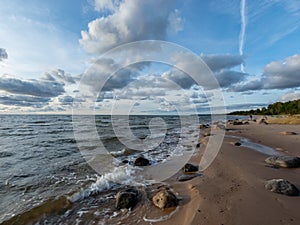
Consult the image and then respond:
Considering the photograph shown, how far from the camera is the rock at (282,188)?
4.44 meters

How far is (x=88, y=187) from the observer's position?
21.2 ft

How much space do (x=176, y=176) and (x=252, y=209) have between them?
3.49m

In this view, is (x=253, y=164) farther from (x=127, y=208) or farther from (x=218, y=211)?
(x=127, y=208)

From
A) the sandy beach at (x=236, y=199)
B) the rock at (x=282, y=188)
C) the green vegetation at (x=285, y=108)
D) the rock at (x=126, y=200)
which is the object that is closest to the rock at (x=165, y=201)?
the sandy beach at (x=236, y=199)

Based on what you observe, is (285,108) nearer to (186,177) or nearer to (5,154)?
(186,177)

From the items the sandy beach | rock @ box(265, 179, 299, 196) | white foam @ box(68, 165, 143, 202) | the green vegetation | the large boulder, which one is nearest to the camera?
the sandy beach

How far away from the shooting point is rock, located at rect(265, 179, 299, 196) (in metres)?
4.44

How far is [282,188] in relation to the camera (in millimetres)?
4574

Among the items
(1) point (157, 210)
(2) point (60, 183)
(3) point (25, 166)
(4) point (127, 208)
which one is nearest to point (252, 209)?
(1) point (157, 210)

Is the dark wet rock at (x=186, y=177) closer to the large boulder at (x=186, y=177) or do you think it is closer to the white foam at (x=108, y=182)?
the large boulder at (x=186, y=177)

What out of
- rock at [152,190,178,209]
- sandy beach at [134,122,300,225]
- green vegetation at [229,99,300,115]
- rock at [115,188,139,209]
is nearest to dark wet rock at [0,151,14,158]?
rock at [115,188,139,209]

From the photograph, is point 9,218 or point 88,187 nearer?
point 9,218

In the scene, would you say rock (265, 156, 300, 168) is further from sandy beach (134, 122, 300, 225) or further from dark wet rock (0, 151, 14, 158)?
dark wet rock (0, 151, 14, 158)

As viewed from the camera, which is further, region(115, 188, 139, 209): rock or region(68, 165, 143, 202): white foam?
region(68, 165, 143, 202): white foam
